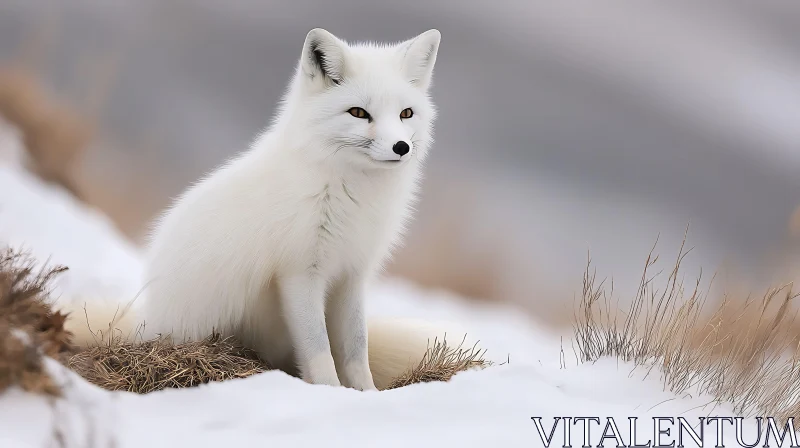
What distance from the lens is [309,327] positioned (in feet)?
10.1

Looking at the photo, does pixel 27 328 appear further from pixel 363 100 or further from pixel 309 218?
pixel 363 100

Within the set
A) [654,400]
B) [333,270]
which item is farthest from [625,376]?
[333,270]

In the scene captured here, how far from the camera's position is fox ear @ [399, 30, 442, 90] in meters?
3.14

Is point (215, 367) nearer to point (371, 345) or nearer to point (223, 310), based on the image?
point (223, 310)

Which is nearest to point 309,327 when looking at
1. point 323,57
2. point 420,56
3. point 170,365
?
point 170,365

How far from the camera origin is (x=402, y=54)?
3.14 m

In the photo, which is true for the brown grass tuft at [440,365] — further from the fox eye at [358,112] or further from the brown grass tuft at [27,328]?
the brown grass tuft at [27,328]

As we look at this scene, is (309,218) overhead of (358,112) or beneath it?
beneath

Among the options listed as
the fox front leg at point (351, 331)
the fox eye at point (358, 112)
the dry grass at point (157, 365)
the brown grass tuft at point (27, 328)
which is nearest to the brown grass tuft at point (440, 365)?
the fox front leg at point (351, 331)

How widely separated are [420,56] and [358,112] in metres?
0.42

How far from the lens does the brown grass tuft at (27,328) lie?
2.11 m

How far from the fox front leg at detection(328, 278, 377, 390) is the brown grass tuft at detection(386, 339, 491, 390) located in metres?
0.18

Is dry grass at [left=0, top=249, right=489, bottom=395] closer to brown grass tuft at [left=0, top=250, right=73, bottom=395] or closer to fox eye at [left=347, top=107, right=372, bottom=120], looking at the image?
brown grass tuft at [left=0, top=250, right=73, bottom=395]

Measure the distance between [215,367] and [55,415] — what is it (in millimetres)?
861
